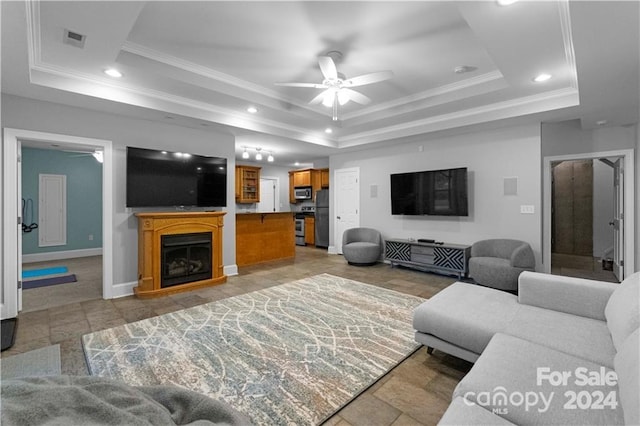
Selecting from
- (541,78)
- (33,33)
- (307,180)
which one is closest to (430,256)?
(541,78)

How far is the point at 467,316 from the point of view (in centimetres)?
210

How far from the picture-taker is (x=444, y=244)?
519 cm

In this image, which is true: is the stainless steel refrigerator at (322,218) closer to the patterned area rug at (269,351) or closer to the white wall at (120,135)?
the white wall at (120,135)

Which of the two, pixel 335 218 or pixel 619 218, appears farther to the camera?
pixel 335 218

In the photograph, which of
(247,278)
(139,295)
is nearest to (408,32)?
(247,278)

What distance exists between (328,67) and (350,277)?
3371 mm

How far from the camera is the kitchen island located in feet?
19.3

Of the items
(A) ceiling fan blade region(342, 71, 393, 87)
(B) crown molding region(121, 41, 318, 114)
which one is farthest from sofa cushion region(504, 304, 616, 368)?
(B) crown molding region(121, 41, 318, 114)

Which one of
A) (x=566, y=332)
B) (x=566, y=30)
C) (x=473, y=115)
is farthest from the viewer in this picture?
(x=473, y=115)

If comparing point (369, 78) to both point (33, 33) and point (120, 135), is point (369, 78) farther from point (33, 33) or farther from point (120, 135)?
point (120, 135)

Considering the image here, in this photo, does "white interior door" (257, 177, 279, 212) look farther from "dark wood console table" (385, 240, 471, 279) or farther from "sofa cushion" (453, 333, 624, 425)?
"sofa cushion" (453, 333, 624, 425)

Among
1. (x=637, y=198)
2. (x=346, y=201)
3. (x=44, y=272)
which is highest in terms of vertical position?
(x=346, y=201)

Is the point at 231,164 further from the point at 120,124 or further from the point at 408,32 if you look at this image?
the point at 408,32

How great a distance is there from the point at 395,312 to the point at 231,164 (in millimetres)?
3703
